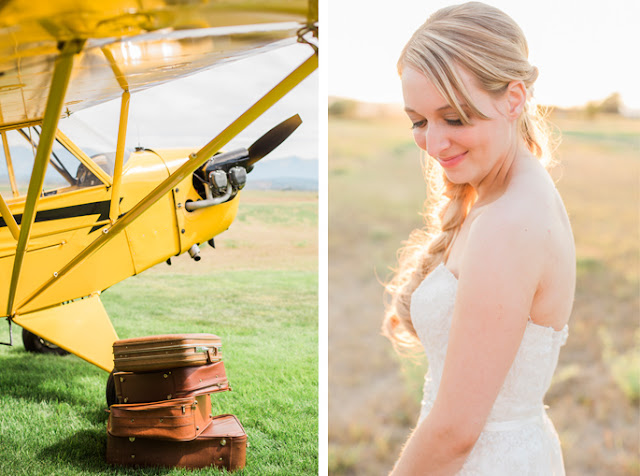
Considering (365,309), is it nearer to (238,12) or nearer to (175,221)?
(175,221)

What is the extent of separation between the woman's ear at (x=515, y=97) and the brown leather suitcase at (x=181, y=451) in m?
1.67

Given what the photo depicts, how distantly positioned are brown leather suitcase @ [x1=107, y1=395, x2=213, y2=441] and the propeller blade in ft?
5.19

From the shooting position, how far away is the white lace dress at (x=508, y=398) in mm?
857

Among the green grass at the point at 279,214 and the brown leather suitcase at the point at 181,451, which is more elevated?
the brown leather suitcase at the point at 181,451

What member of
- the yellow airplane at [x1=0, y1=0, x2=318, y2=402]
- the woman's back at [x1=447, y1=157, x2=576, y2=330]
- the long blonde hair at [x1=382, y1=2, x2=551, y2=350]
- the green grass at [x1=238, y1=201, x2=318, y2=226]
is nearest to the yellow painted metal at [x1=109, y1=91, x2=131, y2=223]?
the yellow airplane at [x1=0, y1=0, x2=318, y2=402]

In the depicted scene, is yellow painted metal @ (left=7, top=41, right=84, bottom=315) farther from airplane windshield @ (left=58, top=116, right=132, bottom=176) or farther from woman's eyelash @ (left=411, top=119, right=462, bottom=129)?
airplane windshield @ (left=58, top=116, right=132, bottom=176)

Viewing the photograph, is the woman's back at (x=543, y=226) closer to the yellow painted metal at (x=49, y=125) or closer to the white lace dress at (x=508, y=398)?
the white lace dress at (x=508, y=398)

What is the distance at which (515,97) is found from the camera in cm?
76

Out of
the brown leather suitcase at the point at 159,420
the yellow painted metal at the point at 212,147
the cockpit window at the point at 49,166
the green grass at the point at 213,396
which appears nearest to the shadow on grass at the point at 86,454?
the green grass at the point at 213,396

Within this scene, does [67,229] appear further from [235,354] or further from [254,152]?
[235,354]

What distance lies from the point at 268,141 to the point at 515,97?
251cm

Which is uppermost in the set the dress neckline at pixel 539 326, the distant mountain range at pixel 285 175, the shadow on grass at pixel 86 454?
the dress neckline at pixel 539 326

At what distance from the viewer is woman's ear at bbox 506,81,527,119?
750 mm

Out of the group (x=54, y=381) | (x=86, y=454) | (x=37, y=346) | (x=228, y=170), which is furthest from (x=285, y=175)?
(x=86, y=454)
